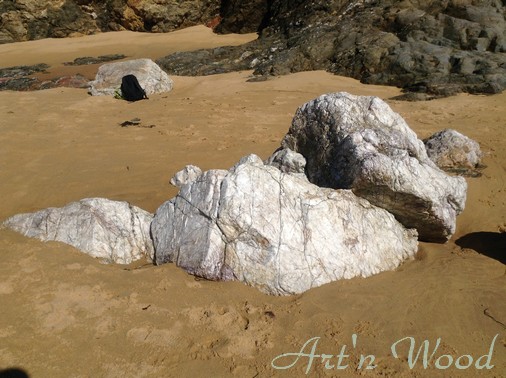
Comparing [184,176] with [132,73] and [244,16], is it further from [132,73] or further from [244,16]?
[244,16]

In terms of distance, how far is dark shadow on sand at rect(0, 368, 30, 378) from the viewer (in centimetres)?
263

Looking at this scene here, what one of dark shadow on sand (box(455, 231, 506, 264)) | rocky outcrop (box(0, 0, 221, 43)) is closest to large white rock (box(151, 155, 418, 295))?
dark shadow on sand (box(455, 231, 506, 264))

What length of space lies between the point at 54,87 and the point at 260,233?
12148mm

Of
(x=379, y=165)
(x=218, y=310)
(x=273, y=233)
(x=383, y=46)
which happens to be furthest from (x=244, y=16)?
(x=218, y=310)

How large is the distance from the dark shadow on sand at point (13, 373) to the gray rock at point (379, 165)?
3.10 m

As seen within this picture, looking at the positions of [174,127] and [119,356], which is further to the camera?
[174,127]

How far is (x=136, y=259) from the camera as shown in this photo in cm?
411

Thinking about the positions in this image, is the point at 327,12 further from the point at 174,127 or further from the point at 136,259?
the point at 136,259

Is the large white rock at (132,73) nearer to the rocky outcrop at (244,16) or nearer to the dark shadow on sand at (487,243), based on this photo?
the dark shadow on sand at (487,243)

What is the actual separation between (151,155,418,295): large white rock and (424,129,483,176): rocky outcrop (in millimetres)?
2603

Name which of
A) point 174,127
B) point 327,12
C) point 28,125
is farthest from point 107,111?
point 327,12

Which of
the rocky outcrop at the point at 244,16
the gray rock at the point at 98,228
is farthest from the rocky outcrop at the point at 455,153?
the rocky outcrop at the point at 244,16

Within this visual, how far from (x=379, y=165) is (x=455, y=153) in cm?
294

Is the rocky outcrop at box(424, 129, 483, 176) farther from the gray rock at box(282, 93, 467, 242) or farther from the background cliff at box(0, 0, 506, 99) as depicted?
the background cliff at box(0, 0, 506, 99)
